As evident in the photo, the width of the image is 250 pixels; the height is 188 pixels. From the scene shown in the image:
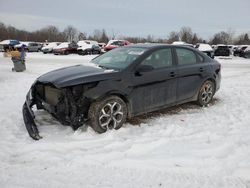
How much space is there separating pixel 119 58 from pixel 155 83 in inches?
37.1

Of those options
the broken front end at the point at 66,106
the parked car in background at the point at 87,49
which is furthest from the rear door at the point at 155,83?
the parked car in background at the point at 87,49

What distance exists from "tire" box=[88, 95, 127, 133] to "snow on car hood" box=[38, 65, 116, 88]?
41 cm

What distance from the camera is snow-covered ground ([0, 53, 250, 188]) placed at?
308 cm

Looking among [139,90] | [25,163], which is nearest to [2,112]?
[25,163]

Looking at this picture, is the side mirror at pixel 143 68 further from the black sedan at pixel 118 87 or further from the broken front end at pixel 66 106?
the broken front end at pixel 66 106

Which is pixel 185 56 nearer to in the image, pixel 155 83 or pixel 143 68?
pixel 155 83

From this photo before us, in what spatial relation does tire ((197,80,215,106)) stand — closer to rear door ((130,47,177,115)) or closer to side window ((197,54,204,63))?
side window ((197,54,204,63))

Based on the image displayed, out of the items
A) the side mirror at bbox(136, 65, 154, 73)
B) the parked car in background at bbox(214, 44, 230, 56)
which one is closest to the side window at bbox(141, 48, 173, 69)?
the side mirror at bbox(136, 65, 154, 73)

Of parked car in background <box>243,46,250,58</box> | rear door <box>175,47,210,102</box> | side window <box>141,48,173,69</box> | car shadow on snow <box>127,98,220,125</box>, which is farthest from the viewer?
parked car in background <box>243,46,250,58</box>

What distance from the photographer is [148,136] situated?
440 centimetres

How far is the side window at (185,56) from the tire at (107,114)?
191 cm

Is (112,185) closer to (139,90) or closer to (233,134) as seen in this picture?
(139,90)

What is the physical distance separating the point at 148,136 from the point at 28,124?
6.84 feet

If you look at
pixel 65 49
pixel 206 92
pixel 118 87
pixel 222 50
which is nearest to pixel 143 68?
pixel 118 87
